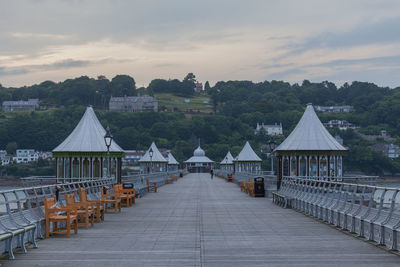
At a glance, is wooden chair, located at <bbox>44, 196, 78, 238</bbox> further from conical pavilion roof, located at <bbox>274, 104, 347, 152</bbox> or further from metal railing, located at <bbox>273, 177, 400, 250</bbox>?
conical pavilion roof, located at <bbox>274, 104, 347, 152</bbox>

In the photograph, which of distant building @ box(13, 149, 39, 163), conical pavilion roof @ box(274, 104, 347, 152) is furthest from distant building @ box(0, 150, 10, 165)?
conical pavilion roof @ box(274, 104, 347, 152)

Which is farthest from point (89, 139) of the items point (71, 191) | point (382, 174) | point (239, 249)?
point (382, 174)

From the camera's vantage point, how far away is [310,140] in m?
41.6

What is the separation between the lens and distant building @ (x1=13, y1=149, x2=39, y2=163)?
171 meters

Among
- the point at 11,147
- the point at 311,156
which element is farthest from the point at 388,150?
the point at 311,156

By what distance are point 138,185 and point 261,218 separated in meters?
19.1

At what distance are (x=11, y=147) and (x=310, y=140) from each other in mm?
160213

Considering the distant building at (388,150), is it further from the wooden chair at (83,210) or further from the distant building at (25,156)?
the wooden chair at (83,210)

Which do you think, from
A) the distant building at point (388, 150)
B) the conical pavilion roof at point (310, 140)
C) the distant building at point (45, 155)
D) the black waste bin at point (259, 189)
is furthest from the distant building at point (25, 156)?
the black waste bin at point (259, 189)

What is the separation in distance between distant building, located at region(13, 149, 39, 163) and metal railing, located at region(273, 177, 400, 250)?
495 feet

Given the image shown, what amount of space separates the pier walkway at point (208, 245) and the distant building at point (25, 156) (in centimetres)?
15316

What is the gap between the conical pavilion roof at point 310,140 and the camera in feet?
134

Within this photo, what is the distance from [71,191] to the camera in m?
21.8

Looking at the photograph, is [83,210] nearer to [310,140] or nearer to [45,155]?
[310,140]
